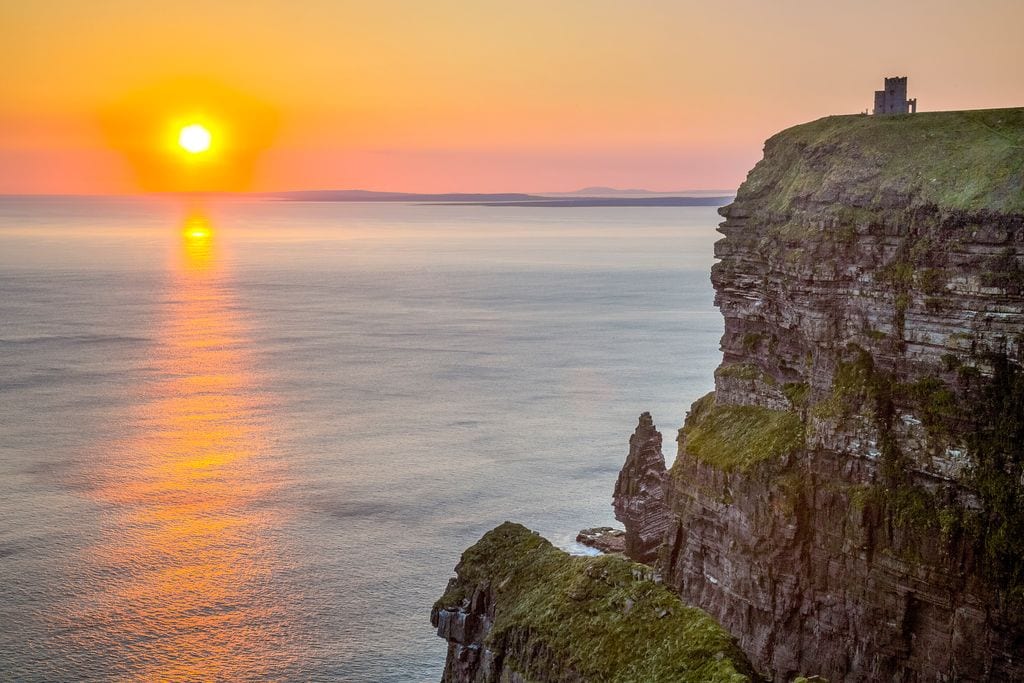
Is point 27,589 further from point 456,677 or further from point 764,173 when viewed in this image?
point 764,173

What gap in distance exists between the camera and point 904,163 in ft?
174

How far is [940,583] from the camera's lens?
45.4 m

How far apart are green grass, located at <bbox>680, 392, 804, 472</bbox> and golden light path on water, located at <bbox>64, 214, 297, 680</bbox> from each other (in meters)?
26.5

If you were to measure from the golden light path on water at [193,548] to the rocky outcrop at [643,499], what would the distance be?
21788mm

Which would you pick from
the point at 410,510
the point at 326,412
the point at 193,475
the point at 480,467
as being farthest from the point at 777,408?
the point at 326,412

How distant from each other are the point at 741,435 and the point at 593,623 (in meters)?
27.4

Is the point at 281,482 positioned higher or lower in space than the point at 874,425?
lower

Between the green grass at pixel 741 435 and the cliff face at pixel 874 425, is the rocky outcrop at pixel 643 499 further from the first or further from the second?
the cliff face at pixel 874 425

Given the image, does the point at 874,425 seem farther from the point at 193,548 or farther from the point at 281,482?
the point at 281,482

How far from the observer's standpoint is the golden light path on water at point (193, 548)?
64.4 metres

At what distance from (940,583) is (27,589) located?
56.5m

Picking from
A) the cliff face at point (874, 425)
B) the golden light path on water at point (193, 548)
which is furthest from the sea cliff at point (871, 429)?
the golden light path on water at point (193, 548)

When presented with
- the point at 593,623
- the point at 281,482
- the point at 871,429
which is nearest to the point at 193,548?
the point at 281,482

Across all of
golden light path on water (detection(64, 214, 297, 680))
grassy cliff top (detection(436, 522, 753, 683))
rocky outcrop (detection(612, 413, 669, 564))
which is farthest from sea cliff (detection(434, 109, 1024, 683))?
golden light path on water (detection(64, 214, 297, 680))
